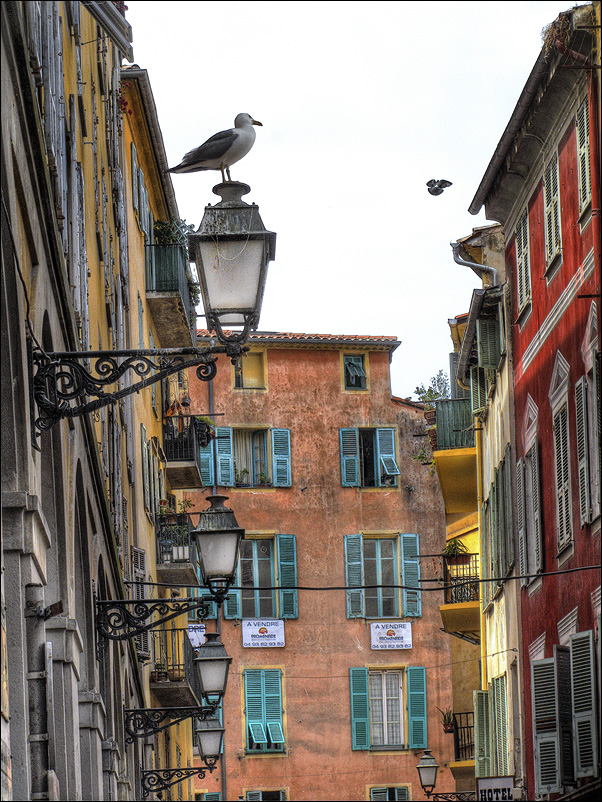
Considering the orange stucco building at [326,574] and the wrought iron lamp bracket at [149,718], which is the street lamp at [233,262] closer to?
the wrought iron lamp bracket at [149,718]

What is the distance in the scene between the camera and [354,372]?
43000 millimetres

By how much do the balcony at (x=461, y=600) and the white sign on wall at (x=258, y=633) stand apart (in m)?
10.6

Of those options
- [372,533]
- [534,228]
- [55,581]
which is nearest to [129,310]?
[534,228]

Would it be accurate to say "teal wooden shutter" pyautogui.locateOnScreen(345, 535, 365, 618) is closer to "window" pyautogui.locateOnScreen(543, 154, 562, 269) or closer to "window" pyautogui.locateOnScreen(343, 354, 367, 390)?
"window" pyautogui.locateOnScreen(343, 354, 367, 390)

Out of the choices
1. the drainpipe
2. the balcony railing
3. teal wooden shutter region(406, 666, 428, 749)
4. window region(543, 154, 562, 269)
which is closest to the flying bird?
the drainpipe

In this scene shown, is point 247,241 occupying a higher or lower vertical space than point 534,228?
lower

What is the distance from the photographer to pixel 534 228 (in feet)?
67.9

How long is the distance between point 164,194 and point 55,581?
2274cm

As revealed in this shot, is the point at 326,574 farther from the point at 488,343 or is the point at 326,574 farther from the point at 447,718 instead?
the point at 488,343

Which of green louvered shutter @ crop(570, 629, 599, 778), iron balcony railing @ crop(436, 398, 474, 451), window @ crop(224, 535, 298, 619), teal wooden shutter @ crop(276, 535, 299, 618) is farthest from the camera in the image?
teal wooden shutter @ crop(276, 535, 299, 618)

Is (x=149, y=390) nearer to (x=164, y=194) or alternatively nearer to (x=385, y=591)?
(x=164, y=194)

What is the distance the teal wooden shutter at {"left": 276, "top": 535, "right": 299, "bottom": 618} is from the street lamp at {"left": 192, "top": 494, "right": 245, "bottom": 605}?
90.8 ft

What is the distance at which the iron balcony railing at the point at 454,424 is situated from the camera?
96.8 feet

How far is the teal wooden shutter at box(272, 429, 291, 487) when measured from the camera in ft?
136
